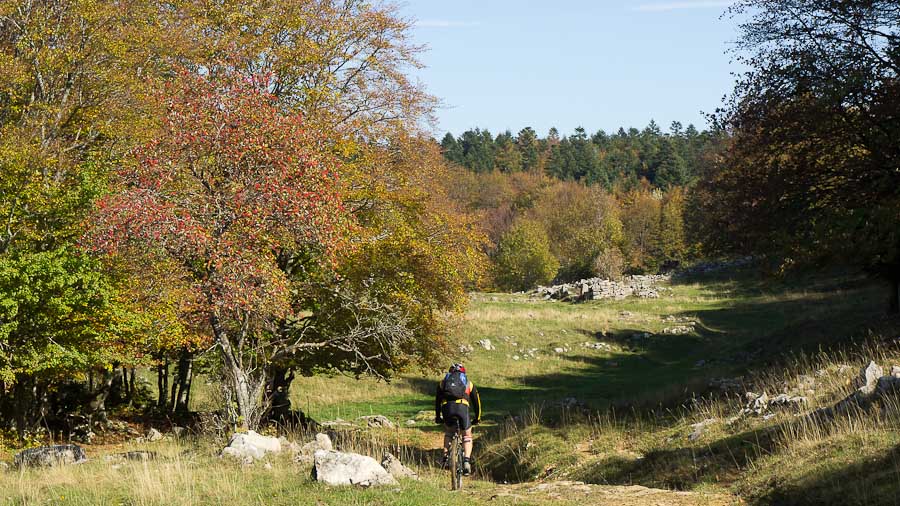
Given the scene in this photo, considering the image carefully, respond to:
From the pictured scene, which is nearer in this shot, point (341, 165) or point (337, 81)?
point (341, 165)

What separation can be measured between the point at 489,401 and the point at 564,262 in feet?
248

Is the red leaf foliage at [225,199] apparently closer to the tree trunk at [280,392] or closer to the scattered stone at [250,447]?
the scattered stone at [250,447]

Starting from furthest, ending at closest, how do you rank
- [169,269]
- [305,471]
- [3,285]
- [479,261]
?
[479,261] → [3,285] → [169,269] → [305,471]

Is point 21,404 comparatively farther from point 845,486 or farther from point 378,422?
point 845,486

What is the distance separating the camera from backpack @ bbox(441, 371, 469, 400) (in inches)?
531

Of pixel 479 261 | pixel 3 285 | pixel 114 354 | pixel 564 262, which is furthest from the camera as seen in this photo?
pixel 564 262

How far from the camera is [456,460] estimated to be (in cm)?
1255

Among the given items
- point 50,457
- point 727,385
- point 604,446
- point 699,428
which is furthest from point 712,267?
point 50,457

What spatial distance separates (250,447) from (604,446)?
7.92 meters

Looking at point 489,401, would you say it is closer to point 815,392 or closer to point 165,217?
point 815,392

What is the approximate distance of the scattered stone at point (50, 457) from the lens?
14648 mm

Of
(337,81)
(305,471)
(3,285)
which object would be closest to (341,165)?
(337,81)

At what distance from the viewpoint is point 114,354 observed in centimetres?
1975

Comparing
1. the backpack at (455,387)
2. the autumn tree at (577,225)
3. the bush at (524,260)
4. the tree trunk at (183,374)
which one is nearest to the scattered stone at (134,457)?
the backpack at (455,387)
